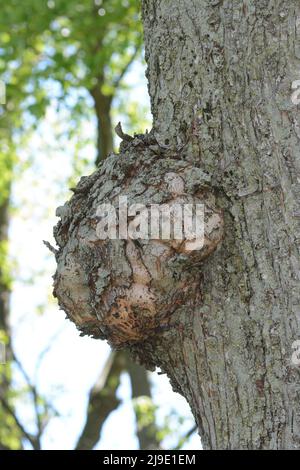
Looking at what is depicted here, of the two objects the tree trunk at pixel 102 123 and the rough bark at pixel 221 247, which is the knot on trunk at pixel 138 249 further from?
the tree trunk at pixel 102 123

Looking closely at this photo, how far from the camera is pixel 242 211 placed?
190cm

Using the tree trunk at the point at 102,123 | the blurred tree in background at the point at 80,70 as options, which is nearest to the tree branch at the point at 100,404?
the blurred tree in background at the point at 80,70

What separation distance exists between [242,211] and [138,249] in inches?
11.3

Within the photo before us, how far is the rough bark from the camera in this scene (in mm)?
1803

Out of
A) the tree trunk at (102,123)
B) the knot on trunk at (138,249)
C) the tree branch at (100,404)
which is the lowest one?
the tree branch at (100,404)

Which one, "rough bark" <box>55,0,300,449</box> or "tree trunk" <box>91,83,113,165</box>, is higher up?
"tree trunk" <box>91,83,113,165</box>

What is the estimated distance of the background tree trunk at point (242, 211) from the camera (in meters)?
1.79

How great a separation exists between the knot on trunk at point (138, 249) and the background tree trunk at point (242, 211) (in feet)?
0.18

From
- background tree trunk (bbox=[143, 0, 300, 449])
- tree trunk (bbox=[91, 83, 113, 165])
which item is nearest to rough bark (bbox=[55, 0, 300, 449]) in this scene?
background tree trunk (bbox=[143, 0, 300, 449])

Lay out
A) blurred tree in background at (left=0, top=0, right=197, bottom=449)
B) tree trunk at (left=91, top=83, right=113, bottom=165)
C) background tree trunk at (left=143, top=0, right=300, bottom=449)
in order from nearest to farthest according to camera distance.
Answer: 1. background tree trunk at (left=143, top=0, right=300, bottom=449)
2. blurred tree in background at (left=0, top=0, right=197, bottom=449)
3. tree trunk at (left=91, top=83, right=113, bottom=165)

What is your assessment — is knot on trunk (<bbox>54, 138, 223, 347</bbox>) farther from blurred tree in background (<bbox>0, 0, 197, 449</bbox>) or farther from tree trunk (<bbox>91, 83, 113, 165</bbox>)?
tree trunk (<bbox>91, 83, 113, 165</bbox>)

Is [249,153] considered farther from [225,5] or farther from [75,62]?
[75,62]

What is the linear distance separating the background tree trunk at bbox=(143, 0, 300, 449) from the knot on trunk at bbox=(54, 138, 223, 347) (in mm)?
56
